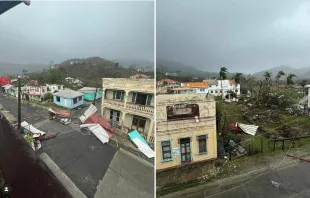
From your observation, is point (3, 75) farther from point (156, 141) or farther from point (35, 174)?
point (156, 141)

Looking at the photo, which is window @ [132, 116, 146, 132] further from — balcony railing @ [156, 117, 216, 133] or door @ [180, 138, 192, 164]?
door @ [180, 138, 192, 164]

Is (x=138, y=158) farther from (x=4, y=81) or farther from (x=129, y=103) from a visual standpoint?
(x=4, y=81)

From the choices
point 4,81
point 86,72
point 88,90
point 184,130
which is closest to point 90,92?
point 88,90

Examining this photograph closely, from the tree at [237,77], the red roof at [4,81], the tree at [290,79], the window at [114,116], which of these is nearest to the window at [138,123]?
the window at [114,116]

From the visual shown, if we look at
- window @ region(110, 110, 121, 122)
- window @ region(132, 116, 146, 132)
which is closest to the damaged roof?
window @ region(110, 110, 121, 122)

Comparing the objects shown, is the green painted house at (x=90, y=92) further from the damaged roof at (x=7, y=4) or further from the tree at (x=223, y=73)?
the tree at (x=223, y=73)
